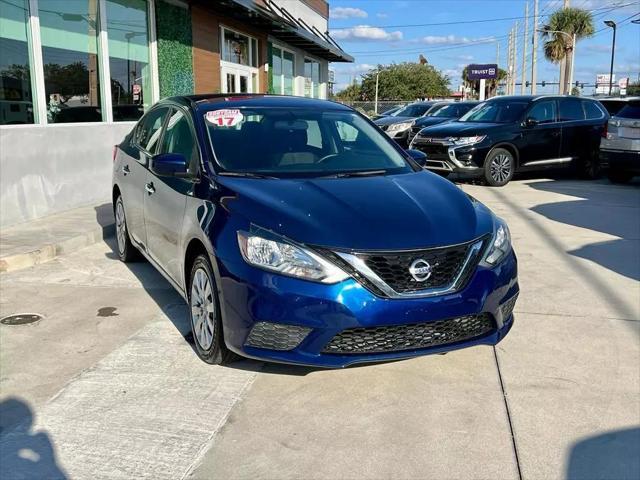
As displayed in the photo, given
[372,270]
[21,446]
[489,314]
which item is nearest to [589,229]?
[489,314]

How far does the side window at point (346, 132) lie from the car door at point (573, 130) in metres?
8.87

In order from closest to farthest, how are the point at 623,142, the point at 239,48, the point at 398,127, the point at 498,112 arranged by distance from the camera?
the point at 623,142 → the point at 498,112 → the point at 239,48 → the point at 398,127

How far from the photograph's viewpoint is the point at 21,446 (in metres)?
3.01

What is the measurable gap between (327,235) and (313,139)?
1.64m

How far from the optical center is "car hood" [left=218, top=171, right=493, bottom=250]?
328 cm

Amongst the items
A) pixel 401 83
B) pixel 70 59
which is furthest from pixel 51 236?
pixel 401 83

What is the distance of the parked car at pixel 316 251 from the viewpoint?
3.18 m

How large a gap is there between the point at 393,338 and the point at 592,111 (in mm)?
11723

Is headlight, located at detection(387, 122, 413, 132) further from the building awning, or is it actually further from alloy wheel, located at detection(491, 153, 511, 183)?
alloy wheel, located at detection(491, 153, 511, 183)

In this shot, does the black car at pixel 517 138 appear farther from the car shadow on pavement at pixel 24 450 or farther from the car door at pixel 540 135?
the car shadow on pavement at pixel 24 450

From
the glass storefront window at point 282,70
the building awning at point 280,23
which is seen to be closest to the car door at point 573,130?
the building awning at point 280,23

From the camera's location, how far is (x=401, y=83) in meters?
78.4

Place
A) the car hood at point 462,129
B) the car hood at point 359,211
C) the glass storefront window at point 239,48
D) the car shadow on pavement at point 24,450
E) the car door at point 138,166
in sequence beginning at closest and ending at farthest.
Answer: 1. the car shadow on pavement at point 24,450
2. the car hood at point 359,211
3. the car door at point 138,166
4. the car hood at point 462,129
5. the glass storefront window at point 239,48

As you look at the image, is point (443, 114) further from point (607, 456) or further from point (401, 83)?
point (401, 83)
